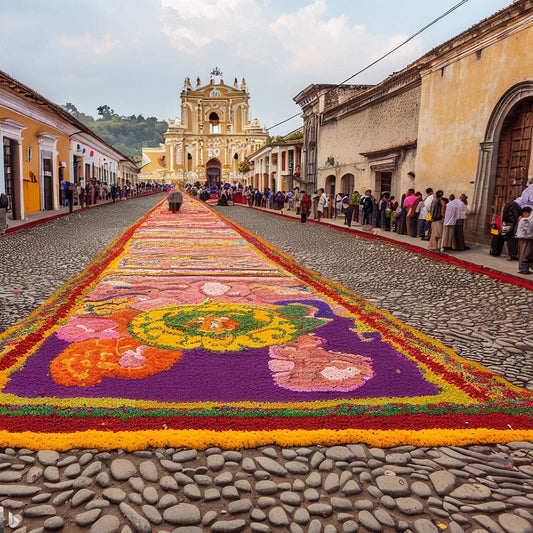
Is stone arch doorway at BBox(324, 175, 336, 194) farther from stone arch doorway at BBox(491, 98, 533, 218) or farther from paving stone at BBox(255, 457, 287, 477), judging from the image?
paving stone at BBox(255, 457, 287, 477)

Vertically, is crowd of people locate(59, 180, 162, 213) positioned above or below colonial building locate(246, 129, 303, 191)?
below

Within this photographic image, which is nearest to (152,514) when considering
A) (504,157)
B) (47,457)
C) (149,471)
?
(149,471)

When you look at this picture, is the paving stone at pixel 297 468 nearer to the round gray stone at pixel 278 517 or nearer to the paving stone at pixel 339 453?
the paving stone at pixel 339 453

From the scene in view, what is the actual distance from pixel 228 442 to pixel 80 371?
1.37 meters

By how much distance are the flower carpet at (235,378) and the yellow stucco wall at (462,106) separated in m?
7.13

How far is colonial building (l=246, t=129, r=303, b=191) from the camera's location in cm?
2992

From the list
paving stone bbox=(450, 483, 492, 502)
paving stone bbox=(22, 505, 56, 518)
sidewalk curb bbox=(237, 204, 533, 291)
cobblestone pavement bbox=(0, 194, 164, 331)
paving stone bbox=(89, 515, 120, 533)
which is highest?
sidewalk curb bbox=(237, 204, 533, 291)

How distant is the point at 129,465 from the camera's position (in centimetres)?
246

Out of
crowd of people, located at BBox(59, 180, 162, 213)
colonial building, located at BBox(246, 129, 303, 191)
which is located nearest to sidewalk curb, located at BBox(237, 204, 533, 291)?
crowd of people, located at BBox(59, 180, 162, 213)

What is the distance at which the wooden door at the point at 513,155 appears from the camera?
9.70m

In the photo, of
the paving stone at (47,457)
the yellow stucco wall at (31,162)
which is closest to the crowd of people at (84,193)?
the yellow stucco wall at (31,162)

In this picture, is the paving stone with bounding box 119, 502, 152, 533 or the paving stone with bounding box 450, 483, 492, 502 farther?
the paving stone with bounding box 450, 483, 492, 502

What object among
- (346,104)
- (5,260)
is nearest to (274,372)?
(5,260)

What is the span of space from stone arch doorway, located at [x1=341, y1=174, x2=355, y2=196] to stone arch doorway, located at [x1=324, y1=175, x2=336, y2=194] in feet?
4.63
